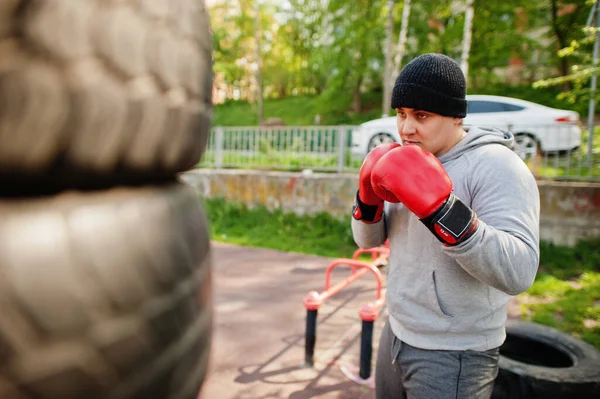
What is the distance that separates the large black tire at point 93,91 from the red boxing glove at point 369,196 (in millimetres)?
1228

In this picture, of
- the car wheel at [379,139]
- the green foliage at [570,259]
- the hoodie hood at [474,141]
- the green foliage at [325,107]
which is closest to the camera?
the hoodie hood at [474,141]

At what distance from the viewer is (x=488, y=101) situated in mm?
8656

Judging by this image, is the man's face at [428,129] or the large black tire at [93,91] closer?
the large black tire at [93,91]

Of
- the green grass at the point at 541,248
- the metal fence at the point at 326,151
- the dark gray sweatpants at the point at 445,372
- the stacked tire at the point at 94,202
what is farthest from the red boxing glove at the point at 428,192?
the metal fence at the point at 326,151

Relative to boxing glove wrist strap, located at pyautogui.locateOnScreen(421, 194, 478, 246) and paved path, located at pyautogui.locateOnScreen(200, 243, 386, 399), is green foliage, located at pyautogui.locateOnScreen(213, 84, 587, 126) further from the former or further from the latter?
boxing glove wrist strap, located at pyautogui.locateOnScreen(421, 194, 478, 246)

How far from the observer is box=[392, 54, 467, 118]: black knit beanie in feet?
4.91

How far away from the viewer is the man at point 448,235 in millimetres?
1310

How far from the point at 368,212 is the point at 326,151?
20.6 feet

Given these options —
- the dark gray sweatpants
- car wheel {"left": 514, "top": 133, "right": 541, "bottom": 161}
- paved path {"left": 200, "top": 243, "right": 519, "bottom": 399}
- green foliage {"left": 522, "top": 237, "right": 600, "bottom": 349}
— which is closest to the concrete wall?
green foliage {"left": 522, "top": 237, "right": 600, "bottom": 349}

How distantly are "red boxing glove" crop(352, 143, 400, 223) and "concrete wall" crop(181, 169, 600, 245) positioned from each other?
4.16 metres

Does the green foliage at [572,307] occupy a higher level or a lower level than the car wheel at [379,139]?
lower

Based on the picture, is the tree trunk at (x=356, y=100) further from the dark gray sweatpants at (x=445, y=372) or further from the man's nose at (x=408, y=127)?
the dark gray sweatpants at (x=445, y=372)

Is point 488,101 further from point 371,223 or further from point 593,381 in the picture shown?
point 371,223

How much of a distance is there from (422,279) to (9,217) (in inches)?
53.8
